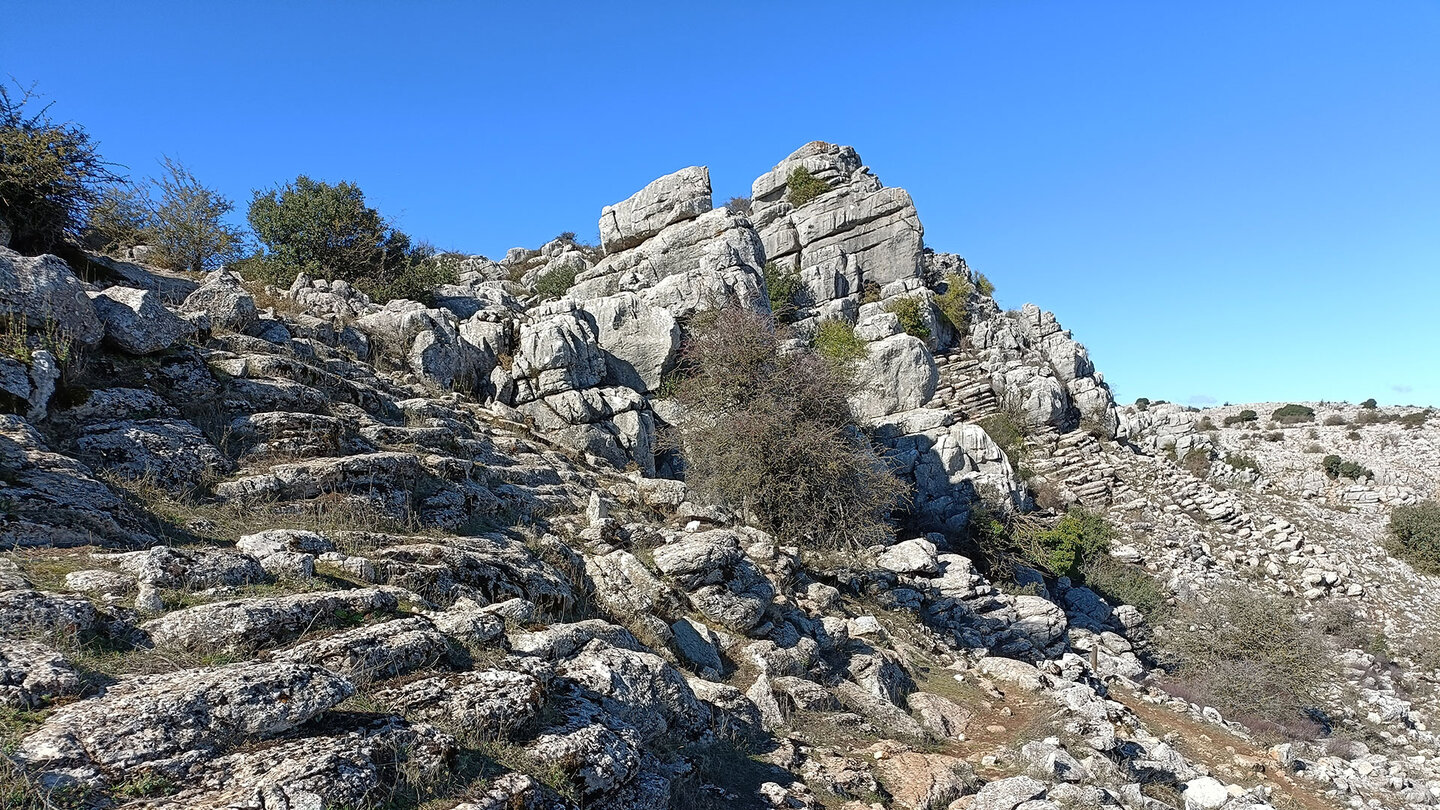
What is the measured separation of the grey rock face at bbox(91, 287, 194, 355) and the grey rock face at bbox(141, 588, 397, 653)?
7066mm

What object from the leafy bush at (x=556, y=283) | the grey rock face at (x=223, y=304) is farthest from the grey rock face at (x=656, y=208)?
the grey rock face at (x=223, y=304)

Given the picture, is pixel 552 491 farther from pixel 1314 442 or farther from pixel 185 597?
pixel 1314 442

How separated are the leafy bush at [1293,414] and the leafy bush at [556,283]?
169ft

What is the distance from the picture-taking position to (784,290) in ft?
111

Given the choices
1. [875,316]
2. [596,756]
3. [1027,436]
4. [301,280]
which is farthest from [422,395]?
[1027,436]

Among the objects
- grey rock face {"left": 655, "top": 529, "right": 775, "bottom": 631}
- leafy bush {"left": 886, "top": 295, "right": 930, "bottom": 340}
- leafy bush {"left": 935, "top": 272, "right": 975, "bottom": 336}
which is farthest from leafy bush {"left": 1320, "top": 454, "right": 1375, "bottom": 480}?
grey rock face {"left": 655, "top": 529, "right": 775, "bottom": 631}

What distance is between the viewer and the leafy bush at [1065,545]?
2355cm

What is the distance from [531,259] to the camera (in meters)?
44.3

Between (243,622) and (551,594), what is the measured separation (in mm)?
4435

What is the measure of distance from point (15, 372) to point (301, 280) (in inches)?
557

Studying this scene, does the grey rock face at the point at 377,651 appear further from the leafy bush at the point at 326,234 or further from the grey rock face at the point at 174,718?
the leafy bush at the point at 326,234

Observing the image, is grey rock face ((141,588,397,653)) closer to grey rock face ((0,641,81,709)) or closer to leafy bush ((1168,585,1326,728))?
grey rock face ((0,641,81,709))

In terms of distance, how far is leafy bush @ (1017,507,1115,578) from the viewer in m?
23.5

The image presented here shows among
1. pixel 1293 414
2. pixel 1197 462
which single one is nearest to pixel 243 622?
pixel 1197 462
